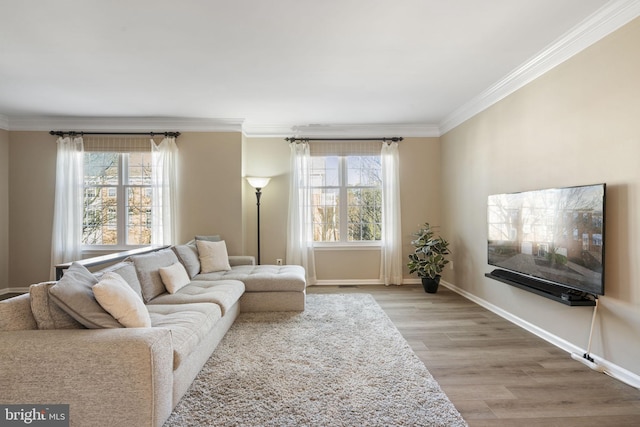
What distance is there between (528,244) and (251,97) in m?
3.53

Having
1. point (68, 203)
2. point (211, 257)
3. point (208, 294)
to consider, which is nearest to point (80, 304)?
point (208, 294)

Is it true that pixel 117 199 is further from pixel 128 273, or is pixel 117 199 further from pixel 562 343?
pixel 562 343

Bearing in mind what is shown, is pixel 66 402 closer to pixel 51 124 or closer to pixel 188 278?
pixel 188 278

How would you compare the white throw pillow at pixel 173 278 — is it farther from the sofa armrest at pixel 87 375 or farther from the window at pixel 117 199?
the window at pixel 117 199

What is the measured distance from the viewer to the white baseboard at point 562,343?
7.46ft

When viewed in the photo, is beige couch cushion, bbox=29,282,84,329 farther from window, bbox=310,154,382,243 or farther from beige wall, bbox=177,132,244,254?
window, bbox=310,154,382,243

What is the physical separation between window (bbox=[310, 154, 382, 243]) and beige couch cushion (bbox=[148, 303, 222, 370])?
3.00 meters

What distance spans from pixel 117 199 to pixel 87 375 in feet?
13.8

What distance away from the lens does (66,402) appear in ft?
5.15

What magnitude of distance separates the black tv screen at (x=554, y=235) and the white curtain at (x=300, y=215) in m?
2.73

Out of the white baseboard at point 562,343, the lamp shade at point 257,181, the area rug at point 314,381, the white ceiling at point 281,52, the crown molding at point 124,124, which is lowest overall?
the area rug at point 314,381

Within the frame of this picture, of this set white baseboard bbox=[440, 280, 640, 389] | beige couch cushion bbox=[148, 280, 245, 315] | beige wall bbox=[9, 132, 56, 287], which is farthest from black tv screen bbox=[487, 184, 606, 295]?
beige wall bbox=[9, 132, 56, 287]

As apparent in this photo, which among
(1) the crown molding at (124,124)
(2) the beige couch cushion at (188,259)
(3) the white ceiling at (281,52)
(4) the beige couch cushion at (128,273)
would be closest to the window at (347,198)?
(3) the white ceiling at (281,52)

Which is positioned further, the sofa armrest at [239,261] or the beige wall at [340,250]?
the beige wall at [340,250]
